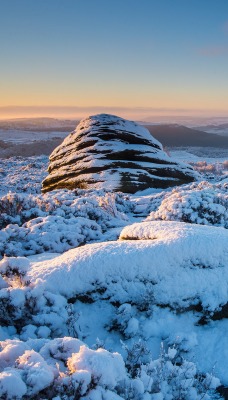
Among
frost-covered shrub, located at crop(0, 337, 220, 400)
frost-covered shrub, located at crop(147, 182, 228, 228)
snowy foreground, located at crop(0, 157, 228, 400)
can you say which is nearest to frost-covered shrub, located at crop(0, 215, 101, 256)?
snowy foreground, located at crop(0, 157, 228, 400)

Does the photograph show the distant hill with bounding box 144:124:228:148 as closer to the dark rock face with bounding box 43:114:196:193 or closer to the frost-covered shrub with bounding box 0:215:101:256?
the dark rock face with bounding box 43:114:196:193

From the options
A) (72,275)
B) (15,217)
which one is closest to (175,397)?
(72,275)

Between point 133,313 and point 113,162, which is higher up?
point 113,162

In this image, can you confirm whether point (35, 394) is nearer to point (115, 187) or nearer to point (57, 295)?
point (57, 295)

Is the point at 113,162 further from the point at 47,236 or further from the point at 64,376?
the point at 64,376

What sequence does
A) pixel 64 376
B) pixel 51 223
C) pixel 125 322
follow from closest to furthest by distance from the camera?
pixel 64 376, pixel 125 322, pixel 51 223

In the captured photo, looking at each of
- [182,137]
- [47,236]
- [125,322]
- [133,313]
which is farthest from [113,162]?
[182,137]

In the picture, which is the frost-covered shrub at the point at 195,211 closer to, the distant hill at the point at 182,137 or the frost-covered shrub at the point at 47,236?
the frost-covered shrub at the point at 47,236

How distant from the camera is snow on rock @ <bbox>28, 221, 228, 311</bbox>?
4.75 meters

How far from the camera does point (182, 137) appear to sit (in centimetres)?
13412

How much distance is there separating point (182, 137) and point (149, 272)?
134 metres

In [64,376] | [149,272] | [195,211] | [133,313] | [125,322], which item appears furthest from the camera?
[195,211]

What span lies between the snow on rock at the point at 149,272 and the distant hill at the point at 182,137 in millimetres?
117462

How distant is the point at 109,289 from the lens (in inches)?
190
